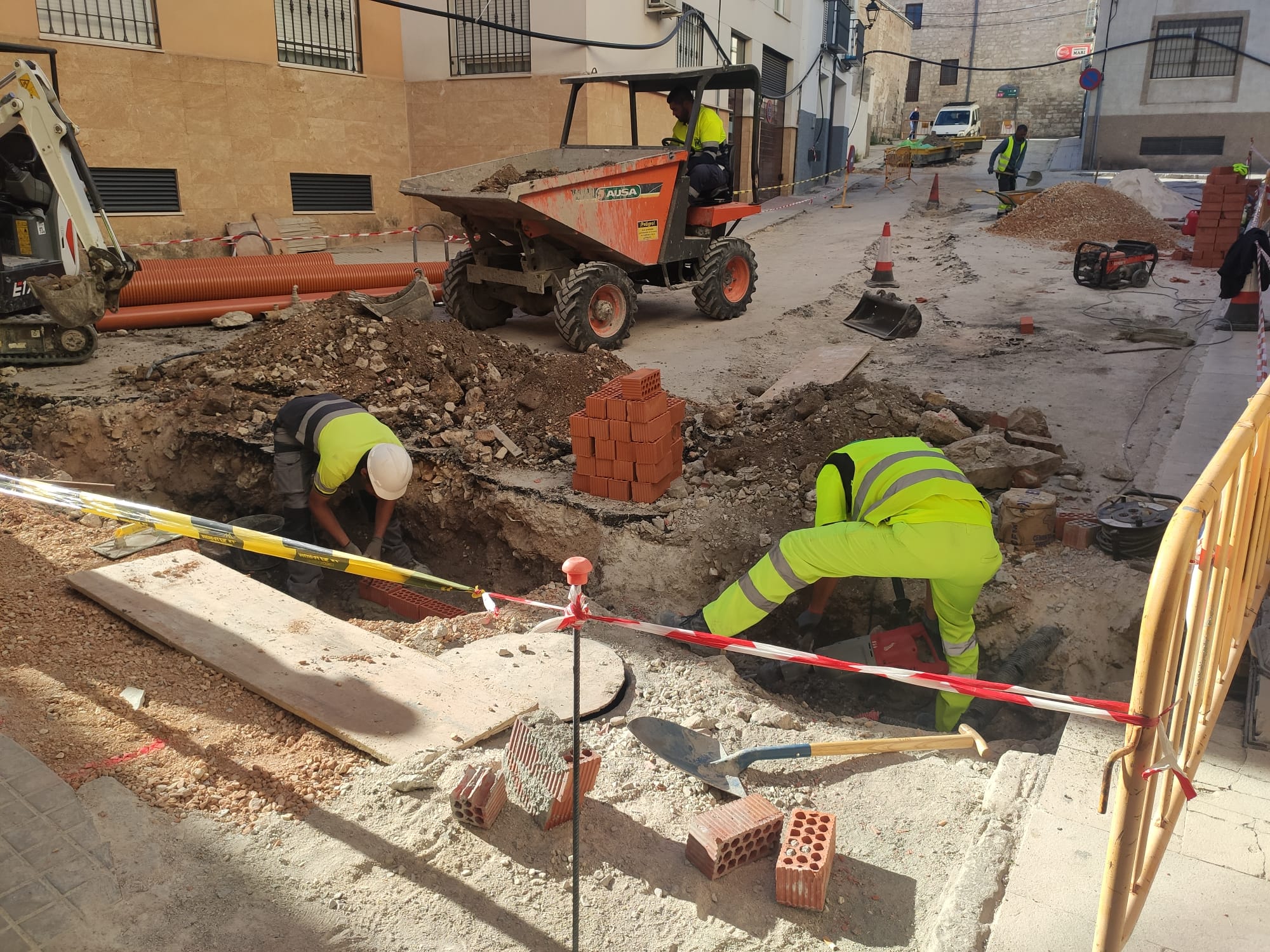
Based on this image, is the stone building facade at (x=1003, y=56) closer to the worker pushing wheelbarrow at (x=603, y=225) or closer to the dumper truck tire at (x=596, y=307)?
the worker pushing wheelbarrow at (x=603, y=225)

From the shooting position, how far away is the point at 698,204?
923 cm

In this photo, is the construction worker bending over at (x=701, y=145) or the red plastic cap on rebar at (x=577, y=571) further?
the construction worker bending over at (x=701, y=145)

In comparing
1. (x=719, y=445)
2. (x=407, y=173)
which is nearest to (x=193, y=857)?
(x=719, y=445)

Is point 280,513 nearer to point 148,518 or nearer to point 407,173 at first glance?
point 148,518

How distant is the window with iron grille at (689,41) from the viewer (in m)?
16.6

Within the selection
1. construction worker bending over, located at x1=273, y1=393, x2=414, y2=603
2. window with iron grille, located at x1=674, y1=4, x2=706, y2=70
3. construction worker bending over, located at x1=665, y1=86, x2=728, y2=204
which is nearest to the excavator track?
construction worker bending over, located at x1=273, y1=393, x2=414, y2=603

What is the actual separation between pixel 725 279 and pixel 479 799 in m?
7.71

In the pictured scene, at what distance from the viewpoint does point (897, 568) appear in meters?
3.79

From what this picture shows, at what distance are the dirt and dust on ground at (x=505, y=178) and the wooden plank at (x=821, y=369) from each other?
112 inches

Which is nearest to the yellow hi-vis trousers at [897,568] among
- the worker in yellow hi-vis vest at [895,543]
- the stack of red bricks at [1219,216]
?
the worker in yellow hi-vis vest at [895,543]

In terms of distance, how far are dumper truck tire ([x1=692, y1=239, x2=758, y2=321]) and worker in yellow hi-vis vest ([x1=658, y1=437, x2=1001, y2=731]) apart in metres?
5.51

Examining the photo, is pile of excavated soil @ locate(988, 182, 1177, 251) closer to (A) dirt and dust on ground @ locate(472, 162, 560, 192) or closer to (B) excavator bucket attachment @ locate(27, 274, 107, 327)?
A: (A) dirt and dust on ground @ locate(472, 162, 560, 192)

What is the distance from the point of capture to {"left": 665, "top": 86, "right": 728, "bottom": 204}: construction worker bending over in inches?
345

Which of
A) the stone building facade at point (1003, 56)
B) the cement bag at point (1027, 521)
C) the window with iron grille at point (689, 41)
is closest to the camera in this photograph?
the cement bag at point (1027, 521)
